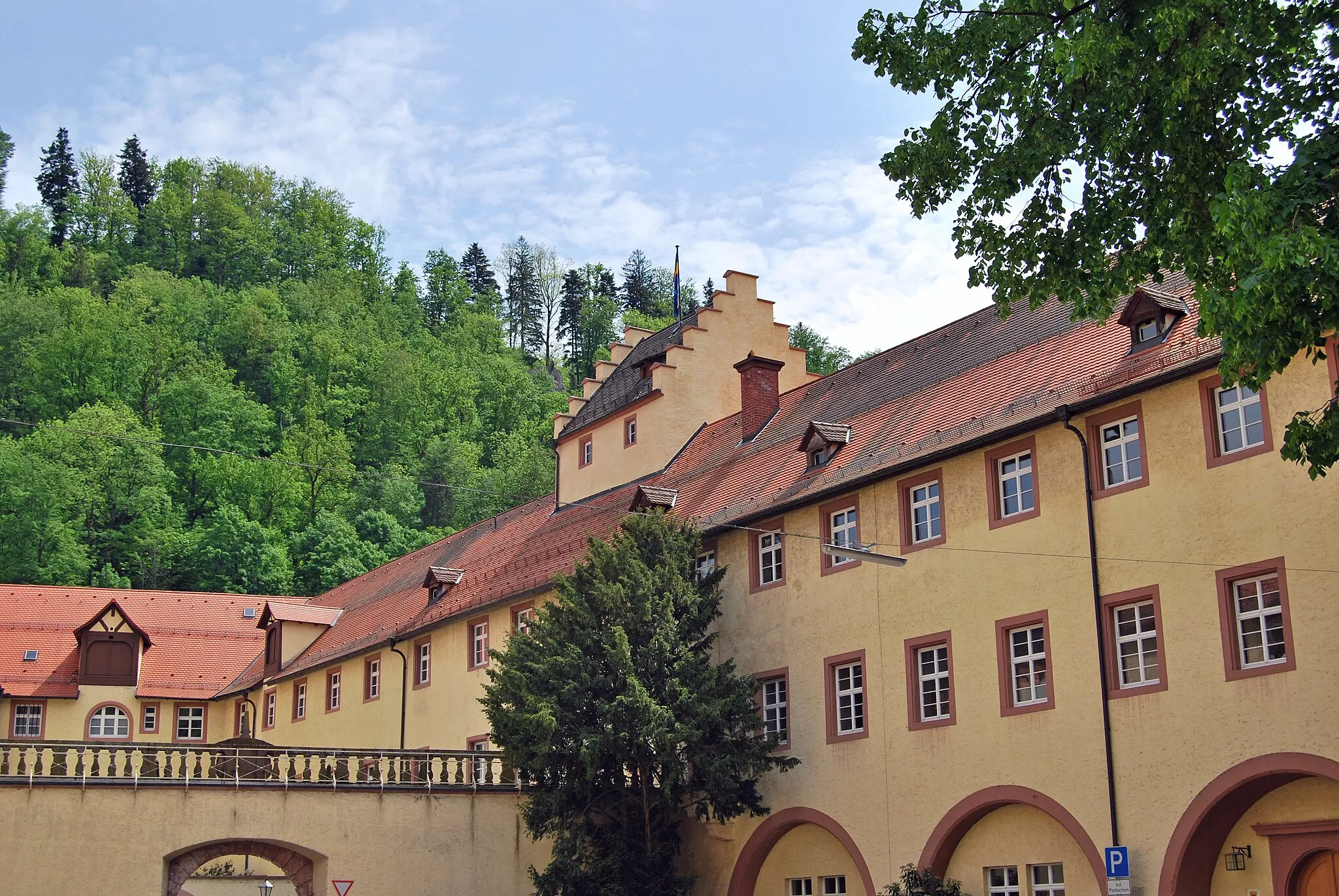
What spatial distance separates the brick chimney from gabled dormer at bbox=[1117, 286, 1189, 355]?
11.9m

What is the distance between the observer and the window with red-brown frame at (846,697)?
84.5ft

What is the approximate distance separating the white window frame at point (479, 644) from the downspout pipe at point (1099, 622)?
17.2 m

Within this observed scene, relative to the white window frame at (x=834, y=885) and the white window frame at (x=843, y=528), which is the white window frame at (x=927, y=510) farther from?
the white window frame at (x=834, y=885)

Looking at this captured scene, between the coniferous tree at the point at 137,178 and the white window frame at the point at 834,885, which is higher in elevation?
the coniferous tree at the point at 137,178

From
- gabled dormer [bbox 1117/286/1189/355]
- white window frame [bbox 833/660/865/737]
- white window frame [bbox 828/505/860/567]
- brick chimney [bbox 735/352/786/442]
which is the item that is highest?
brick chimney [bbox 735/352/786/442]

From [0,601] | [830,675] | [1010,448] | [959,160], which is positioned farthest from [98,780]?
[0,601]

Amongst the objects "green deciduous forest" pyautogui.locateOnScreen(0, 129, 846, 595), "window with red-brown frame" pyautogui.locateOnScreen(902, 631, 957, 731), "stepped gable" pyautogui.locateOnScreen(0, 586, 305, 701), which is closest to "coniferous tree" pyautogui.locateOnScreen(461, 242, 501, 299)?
"green deciduous forest" pyautogui.locateOnScreen(0, 129, 846, 595)

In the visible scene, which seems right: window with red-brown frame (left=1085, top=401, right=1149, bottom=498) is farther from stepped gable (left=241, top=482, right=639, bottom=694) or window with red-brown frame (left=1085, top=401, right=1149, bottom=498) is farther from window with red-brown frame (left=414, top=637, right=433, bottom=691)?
window with red-brown frame (left=414, top=637, right=433, bottom=691)

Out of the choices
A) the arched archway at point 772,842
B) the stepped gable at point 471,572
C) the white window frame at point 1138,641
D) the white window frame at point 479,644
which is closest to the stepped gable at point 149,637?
the stepped gable at point 471,572

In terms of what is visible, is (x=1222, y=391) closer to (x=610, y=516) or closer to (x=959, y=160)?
(x=959, y=160)

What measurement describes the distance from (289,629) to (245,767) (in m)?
20.3

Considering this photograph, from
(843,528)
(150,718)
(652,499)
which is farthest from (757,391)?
(150,718)

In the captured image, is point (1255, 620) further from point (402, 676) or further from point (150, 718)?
point (150, 718)

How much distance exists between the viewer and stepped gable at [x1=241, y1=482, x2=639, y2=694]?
117ft
